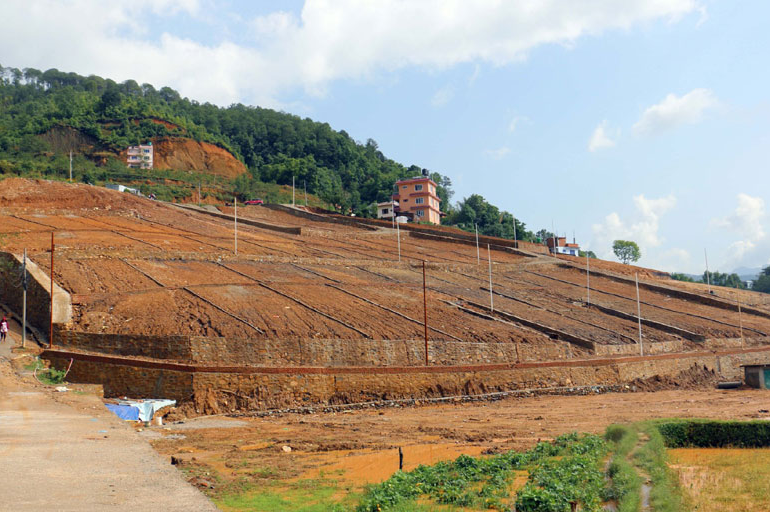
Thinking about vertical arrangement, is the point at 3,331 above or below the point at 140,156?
below

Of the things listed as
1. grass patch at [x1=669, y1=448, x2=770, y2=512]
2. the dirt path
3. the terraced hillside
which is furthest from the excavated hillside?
grass patch at [x1=669, y1=448, x2=770, y2=512]

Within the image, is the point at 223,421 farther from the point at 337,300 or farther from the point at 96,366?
the point at 337,300

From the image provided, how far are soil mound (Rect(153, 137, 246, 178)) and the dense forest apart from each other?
204 cm

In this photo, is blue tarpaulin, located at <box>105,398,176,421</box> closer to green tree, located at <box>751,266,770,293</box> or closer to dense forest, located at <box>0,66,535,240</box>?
dense forest, located at <box>0,66,535,240</box>

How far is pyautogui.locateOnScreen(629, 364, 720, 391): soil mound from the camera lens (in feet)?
79.7

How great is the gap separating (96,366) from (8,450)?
7276 mm

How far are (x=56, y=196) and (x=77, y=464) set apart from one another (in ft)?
127

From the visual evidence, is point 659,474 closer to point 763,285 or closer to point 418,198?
point 418,198

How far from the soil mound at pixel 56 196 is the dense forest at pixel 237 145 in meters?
18.4

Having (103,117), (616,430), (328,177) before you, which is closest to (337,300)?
(616,430)

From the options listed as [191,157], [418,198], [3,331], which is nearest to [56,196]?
[3,331]

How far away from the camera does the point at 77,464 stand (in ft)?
Result: 32.7

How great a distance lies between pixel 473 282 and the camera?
120ft

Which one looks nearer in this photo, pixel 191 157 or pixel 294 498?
pixel 294 498
